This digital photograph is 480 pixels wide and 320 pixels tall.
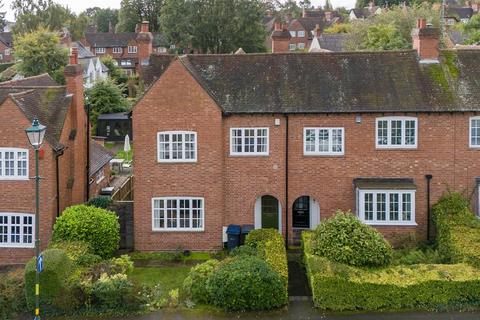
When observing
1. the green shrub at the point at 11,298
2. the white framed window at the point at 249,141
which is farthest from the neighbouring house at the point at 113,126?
the green shrub at the point at 11,298

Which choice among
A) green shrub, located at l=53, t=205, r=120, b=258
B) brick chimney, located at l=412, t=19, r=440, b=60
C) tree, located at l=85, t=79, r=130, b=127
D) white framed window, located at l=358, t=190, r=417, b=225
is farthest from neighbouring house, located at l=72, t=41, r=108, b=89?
white framed window, located at l=358, t=190, r=417, b=225

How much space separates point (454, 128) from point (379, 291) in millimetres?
9937

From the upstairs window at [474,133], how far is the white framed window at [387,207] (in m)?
3.54

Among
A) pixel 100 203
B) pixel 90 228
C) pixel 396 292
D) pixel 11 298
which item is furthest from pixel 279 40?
pixel 11 298

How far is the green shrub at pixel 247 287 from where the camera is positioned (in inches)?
806

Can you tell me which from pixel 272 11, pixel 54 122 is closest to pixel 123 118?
pixel 54 122

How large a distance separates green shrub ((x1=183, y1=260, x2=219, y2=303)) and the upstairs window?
1278 cm

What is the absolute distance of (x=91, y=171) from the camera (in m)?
32.1

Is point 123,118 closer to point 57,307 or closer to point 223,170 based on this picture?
point 223,170

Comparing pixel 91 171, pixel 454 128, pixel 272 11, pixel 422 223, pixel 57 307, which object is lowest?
pixel 57 307

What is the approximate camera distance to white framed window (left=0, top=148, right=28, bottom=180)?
26562mm

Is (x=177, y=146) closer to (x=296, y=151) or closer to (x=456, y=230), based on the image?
(x=296, y=151)

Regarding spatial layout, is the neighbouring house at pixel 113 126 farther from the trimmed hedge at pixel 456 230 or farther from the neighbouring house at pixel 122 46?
the neighbouring house at pixel 122 46

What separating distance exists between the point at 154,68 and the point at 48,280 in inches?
501
